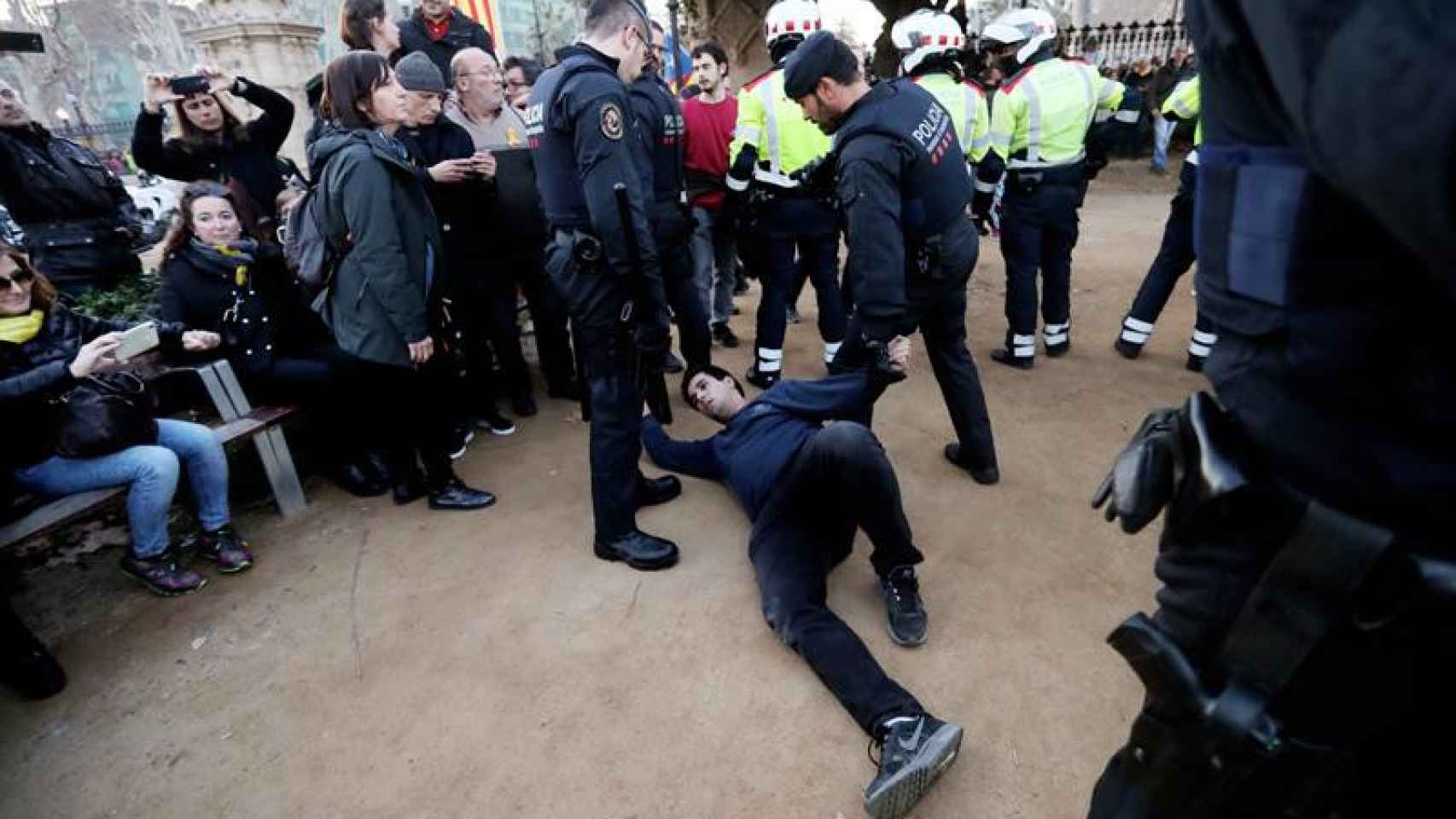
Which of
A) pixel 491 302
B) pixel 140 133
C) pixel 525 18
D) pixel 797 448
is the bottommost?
pixel 797 448

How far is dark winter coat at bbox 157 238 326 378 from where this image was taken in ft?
10.8

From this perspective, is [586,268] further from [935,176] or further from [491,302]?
[491,302]

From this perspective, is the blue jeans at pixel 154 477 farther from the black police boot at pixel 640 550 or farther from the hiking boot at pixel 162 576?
the black police boot at pixel 640 550

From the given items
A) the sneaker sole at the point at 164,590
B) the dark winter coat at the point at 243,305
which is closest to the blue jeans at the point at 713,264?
the dark winter coat at the point at 243,305

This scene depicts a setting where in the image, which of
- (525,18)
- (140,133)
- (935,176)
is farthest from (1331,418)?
(525,18)

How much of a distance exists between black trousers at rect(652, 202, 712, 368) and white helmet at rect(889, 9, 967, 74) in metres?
1.86

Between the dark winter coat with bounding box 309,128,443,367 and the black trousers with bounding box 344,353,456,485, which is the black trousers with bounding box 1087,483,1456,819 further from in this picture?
the black trousers with bounding box 344,353,456,485

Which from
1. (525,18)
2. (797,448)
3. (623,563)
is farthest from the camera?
(525,18)

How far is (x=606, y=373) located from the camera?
9.05 feet

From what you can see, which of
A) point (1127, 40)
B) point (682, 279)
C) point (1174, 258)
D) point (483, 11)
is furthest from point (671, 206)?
point (1127, 40)

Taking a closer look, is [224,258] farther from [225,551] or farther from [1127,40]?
[1127,40]

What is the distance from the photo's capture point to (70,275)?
4059 millimetres

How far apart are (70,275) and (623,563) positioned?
3730mm

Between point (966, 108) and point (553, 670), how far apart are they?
381 cm
